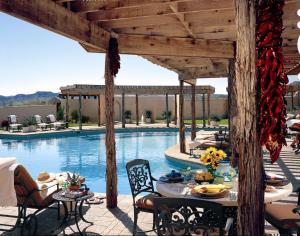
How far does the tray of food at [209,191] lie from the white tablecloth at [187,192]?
5 cm

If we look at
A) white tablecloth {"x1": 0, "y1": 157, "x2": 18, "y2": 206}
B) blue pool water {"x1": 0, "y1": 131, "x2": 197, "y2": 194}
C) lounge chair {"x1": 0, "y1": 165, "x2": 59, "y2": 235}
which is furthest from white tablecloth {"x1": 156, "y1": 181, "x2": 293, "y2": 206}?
blue pool water {"x1": 0, "y1": 131, "x2": 197, "y2": 194}

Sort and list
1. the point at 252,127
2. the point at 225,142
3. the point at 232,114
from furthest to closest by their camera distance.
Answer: the point at 225,142 < the point at 232,114 < the point at 252,127

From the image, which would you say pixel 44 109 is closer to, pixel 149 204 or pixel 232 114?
pixel 232 114

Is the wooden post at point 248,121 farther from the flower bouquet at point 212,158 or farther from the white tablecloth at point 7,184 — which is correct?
the white tablecloth at point 7,184

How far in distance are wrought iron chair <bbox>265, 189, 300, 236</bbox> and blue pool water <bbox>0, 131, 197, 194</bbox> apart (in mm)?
4934

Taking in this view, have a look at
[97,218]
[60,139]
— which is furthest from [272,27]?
[60,139]

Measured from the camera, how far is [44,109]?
25875 millimetres

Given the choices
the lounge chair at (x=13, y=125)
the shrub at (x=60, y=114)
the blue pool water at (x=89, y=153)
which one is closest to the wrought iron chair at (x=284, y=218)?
the blue pool water at (x=89, y=153)

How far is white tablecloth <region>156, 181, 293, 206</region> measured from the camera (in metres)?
3.41

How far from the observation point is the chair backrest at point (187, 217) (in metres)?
2.54

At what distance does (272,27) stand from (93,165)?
10156 millimetres

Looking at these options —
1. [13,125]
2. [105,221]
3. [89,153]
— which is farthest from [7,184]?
[13,125]

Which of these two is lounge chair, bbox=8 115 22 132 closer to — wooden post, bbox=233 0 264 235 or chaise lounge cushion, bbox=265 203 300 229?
chaise lounge cushion, bbox=265 203 300 229

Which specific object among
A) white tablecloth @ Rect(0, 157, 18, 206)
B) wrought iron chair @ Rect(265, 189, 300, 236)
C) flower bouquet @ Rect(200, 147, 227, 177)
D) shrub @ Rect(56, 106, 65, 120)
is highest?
shrub @ Rect(56, 106, 65, 120)
